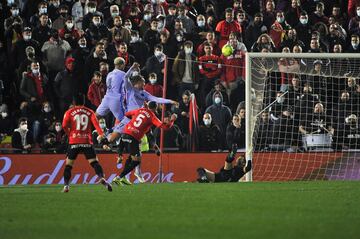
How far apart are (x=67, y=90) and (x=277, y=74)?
5.18 m

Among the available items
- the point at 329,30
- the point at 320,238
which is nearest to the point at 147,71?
the point at 329,30

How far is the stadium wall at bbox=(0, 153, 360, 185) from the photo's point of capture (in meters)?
20.5

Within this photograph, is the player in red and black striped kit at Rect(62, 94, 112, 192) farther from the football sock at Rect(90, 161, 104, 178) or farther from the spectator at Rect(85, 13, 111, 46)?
the spectator at Rect(85, 13, 111, 46)

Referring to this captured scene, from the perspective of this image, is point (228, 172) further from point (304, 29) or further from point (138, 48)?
point (304, 29)

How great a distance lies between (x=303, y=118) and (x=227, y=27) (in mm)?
3689

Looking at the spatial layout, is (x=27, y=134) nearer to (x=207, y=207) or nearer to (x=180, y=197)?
(x=180, y=197)

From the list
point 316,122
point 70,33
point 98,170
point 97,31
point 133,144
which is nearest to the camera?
point 98,170

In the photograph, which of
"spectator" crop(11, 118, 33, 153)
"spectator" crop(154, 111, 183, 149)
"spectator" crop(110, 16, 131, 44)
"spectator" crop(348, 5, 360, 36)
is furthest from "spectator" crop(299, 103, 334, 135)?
"spectator" crop(11, 118, 33, 153)

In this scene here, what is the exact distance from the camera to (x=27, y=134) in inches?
832

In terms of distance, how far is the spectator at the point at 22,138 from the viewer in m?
20.8

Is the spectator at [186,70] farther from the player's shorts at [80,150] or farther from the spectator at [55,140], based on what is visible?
the player's shorts at [80,150]

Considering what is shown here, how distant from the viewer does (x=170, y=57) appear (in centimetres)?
2308

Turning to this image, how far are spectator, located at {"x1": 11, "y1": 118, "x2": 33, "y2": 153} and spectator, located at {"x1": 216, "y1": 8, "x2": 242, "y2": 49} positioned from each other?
5642 millimetres

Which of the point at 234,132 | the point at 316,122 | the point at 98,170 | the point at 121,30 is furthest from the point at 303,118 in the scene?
the point at 98,170
